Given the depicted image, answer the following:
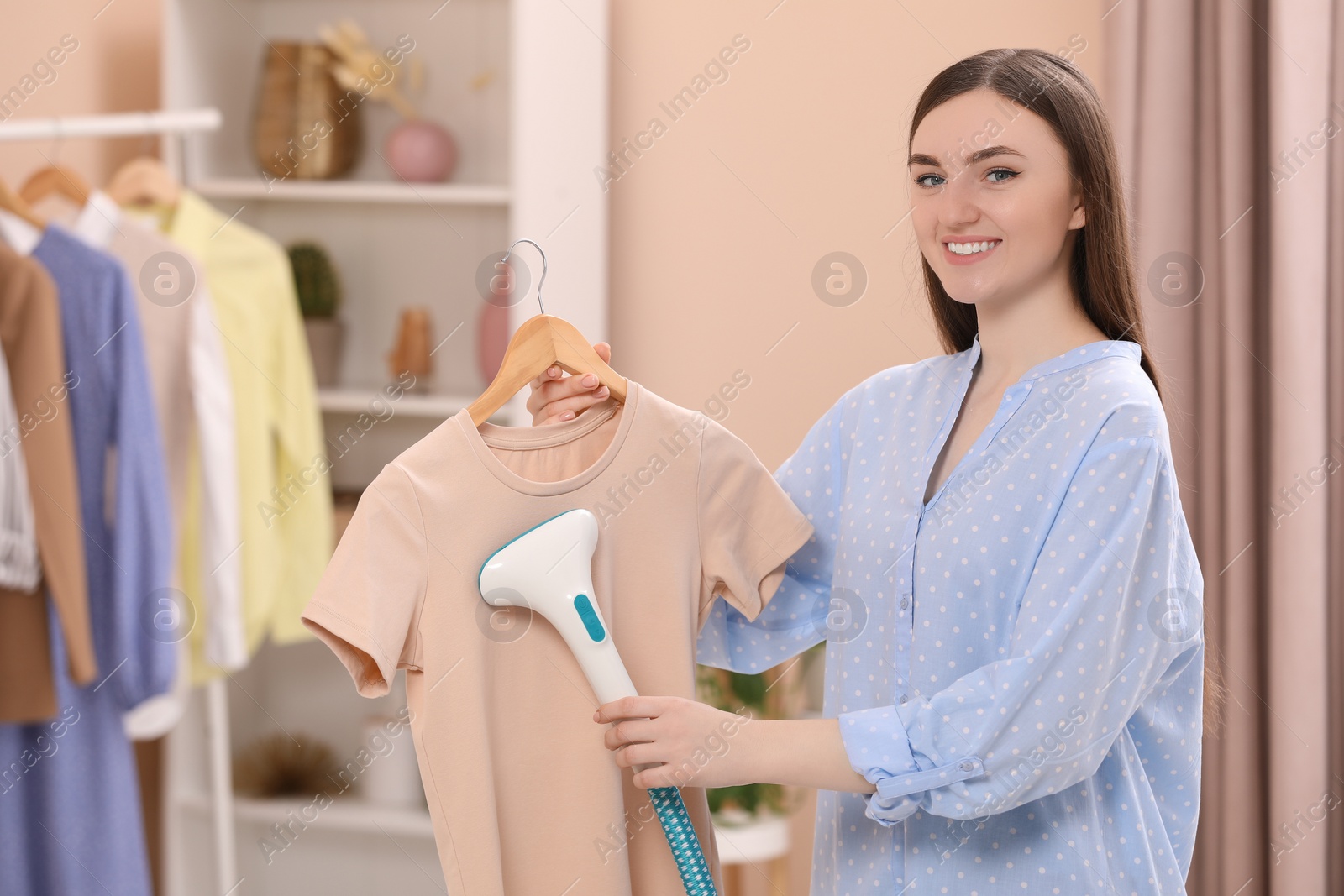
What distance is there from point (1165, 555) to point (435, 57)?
6.29 feet

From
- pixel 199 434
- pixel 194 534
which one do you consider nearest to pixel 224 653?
pixel 194 534

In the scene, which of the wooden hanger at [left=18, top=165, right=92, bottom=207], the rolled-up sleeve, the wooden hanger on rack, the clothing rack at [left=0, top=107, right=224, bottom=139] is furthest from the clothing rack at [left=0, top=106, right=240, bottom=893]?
the rolled-up sleeve

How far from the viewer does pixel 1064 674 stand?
2.86ft

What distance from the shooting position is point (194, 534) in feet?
6.61

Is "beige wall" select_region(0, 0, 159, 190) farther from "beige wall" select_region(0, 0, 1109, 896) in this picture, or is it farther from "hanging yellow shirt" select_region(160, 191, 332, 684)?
"hanging yellow shirt" select_region(160, 191, 332, 684)

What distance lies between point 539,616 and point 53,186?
1.42 m

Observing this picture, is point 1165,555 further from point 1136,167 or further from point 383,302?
point 383,302

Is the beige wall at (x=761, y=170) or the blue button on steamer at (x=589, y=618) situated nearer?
the blue button on steamer at (x=589, y=618)

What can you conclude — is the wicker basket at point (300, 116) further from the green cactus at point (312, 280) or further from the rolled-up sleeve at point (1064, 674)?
the rolled-up sleeve at point (1064, 674)

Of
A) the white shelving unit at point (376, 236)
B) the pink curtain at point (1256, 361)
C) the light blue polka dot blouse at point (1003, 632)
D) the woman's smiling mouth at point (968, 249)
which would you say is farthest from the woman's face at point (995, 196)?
the white shelving unit at point (376, 236)

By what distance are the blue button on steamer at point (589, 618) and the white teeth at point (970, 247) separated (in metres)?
0.47

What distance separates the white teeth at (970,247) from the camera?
100cm

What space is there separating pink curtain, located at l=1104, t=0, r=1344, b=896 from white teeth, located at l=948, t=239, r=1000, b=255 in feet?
2.45

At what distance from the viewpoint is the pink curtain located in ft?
5.00
